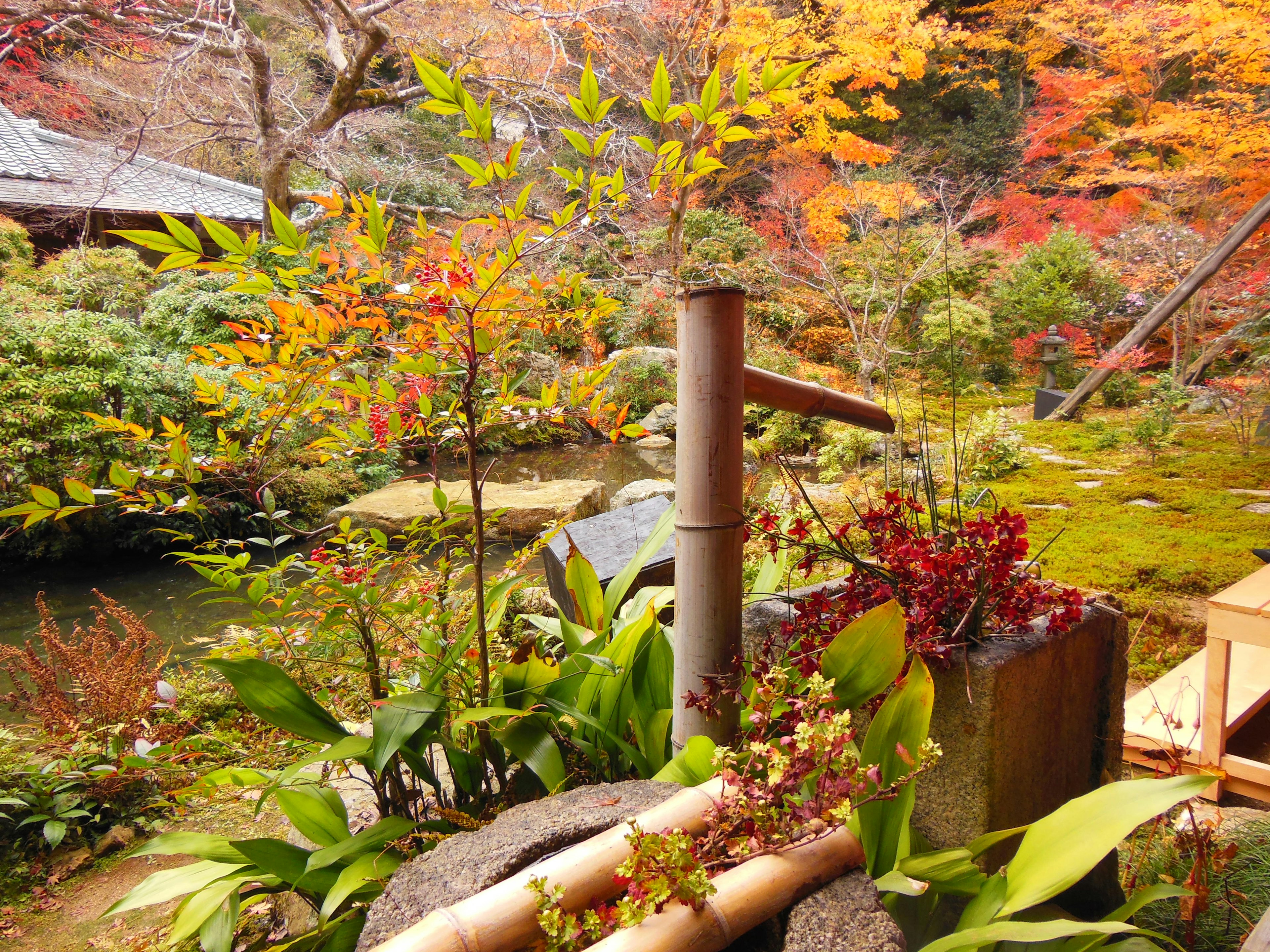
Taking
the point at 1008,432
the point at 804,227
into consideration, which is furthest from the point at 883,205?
the point at 1008,432

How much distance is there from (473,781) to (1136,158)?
9.04 m

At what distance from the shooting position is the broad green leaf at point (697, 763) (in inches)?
37.5

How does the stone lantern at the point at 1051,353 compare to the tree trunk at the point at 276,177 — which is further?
the tree trunk at the point at 276,177

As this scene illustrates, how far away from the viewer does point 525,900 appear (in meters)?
0.72

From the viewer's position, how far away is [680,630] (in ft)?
3.34

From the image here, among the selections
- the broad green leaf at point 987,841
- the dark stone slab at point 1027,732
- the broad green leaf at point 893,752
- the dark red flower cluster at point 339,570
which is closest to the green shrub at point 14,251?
the dark red flower cluster at point 339,570

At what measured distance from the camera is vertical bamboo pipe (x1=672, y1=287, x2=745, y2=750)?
93 cm

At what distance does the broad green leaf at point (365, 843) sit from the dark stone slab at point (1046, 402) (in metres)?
6.98

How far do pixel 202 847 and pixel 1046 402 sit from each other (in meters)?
7.34

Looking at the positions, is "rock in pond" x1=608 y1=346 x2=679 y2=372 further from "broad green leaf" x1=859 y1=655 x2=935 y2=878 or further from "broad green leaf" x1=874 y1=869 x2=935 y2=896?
"broad green leaf" x1=874 y1=869 x2=935 y2=896

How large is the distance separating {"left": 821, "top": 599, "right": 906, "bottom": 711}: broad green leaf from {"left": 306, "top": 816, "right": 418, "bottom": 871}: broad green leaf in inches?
26.9

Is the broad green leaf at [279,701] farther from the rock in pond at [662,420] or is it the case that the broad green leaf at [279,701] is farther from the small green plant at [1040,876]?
the rock in pond at [662,420]

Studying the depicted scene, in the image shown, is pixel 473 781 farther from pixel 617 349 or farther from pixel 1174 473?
pixel 617 349

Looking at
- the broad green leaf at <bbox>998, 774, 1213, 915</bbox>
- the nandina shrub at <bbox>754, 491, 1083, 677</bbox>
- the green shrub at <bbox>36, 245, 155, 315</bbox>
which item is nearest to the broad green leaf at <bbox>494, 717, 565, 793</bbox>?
the nandina shrub at <bbox>754, 491, 1083, 677</bbox>
